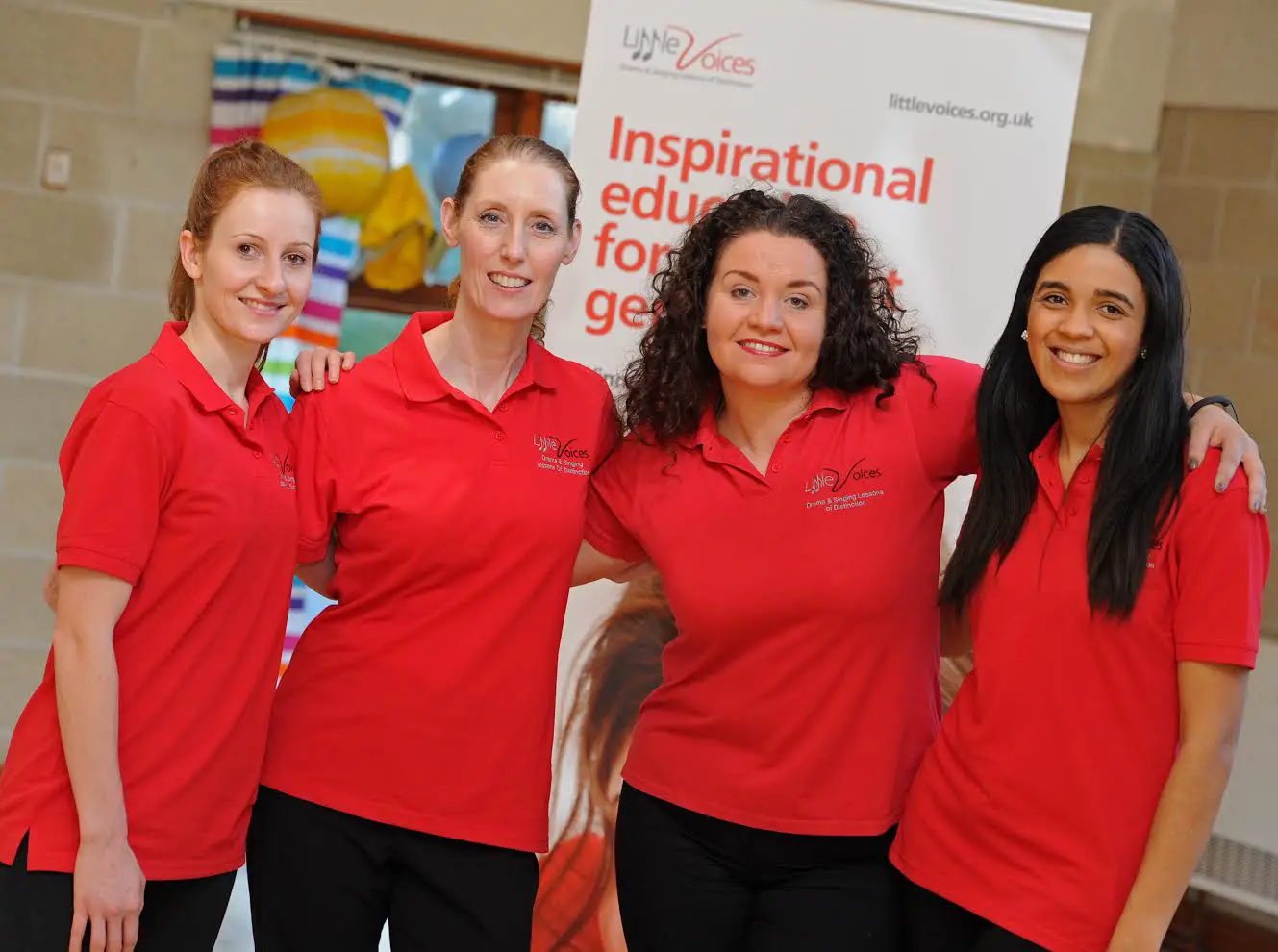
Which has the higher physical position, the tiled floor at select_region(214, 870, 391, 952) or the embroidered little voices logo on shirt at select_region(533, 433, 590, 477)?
the embroidered little voices logo on shirt at select_region(533, 433, 590, 477)

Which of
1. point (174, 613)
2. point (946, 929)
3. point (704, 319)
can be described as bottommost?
point (946, 929)

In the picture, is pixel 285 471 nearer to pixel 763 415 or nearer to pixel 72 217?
pixel 763 415

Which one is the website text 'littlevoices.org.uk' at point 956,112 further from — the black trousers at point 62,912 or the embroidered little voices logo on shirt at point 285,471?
the black trousers at point 62,912

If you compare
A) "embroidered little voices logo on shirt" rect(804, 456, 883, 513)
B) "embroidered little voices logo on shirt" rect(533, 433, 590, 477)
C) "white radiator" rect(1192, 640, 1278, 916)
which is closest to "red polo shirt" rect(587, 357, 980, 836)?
"embroidered little voices logo on shirt" rect(804, 456, 883, 513)

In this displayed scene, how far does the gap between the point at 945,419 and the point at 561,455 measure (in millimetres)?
576

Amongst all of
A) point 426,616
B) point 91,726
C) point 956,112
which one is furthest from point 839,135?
point 91,726

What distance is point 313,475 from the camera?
196 centimetres

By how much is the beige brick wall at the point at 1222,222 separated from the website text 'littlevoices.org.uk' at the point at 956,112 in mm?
1205

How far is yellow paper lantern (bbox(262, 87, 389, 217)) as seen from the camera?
388cm

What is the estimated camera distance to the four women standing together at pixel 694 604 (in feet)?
5.43

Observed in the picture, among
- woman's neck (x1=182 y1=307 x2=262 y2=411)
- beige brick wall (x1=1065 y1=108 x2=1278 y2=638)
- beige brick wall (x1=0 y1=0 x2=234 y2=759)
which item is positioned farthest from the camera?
beige brick wall (x1=1065 y1=108 x2=1278 y2=638)

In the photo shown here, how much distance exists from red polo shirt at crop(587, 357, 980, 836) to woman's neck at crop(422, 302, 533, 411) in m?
0.28

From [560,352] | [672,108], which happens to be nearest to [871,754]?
[560,352]

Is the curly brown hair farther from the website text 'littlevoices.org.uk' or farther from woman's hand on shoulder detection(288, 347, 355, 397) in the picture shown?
the website text 'littlevoices.org.uk'
